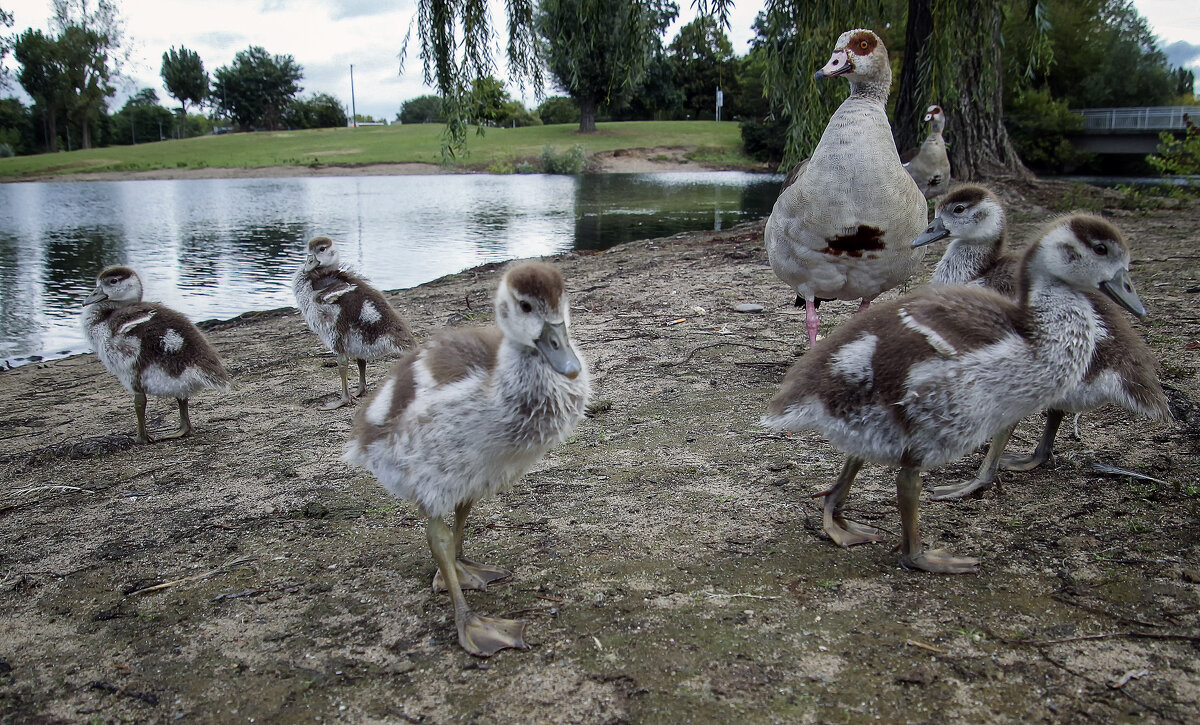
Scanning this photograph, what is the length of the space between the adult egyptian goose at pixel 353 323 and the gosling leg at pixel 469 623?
3.82m

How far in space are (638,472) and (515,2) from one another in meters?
9.04

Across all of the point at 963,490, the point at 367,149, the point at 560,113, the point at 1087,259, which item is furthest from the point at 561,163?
the point at 1087,259

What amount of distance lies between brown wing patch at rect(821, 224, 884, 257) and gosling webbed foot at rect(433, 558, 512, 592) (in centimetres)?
376

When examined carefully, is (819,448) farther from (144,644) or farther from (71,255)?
(71,255)

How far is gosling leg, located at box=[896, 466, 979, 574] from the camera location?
3326 millimetres

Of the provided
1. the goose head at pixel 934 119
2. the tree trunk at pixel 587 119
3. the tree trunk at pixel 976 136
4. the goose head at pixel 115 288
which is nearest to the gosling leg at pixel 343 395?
the goose head at pixel 115 288

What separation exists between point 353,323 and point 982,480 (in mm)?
4944

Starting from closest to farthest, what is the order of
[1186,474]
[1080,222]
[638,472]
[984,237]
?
[1080,222] → [1186,474] → [638,472] → [984,237]

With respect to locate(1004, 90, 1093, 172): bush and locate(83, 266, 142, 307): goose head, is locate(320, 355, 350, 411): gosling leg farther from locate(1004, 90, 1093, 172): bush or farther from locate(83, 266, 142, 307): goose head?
locate(1004, 90, 1093, 172): bush

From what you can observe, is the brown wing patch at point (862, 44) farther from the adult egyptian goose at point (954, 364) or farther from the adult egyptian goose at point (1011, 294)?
the adult egyptian goose at point (954, 364)

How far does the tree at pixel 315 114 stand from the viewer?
87.9 m

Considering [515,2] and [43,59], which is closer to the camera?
[515,2]

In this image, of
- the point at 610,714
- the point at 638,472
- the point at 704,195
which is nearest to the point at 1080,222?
the point at 638,472

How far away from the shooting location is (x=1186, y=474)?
4004 mm
